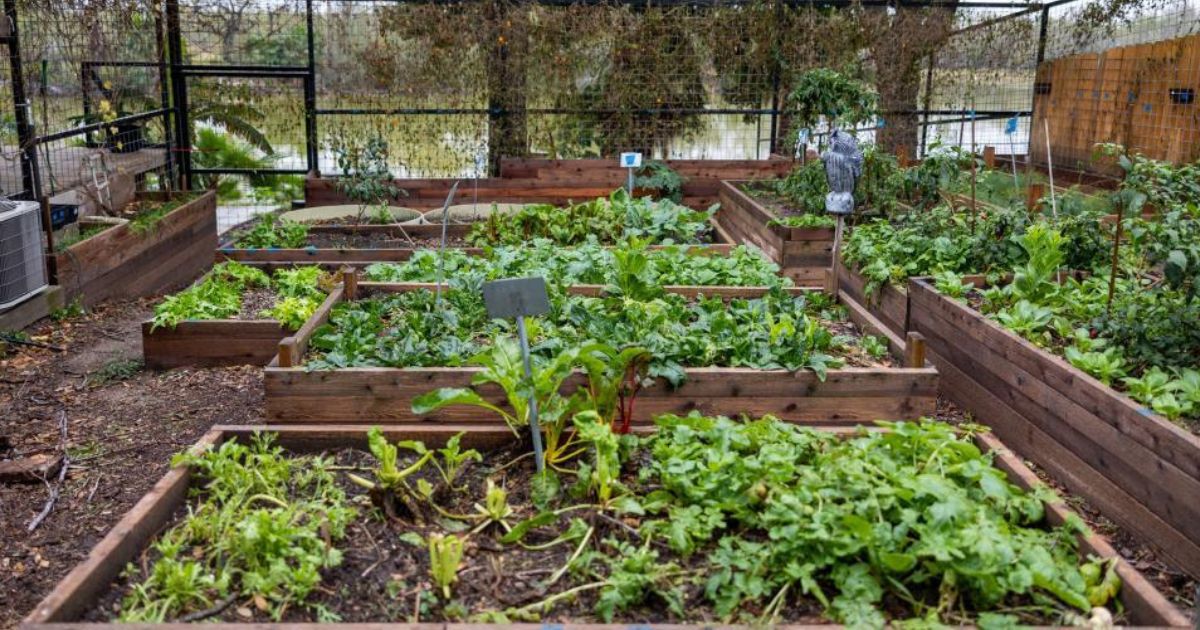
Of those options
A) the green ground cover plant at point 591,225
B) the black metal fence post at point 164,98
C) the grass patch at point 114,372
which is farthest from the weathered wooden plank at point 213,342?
the black metal fence post at point 164,98

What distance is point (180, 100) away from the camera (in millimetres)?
10398

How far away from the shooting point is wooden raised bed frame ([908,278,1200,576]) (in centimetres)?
382

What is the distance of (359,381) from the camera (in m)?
4.50

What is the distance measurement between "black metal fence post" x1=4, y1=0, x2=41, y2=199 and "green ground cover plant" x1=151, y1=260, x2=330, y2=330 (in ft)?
4.49

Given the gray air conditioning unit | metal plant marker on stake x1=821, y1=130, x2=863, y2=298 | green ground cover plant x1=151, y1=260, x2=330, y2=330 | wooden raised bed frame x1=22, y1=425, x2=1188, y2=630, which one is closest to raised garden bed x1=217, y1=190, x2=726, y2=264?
green ground cover plant x1=151, y1=260, x2=330, y2=330

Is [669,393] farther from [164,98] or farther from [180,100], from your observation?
[180,100]

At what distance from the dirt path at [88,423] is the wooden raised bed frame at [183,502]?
0.72m

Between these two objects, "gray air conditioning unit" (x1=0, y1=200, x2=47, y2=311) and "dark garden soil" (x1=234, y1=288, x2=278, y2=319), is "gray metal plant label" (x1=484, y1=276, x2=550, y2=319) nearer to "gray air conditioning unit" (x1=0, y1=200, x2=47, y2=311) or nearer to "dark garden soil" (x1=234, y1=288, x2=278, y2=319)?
"dark garden soil" (x1=234, y1=288, x2=278, y2=319)

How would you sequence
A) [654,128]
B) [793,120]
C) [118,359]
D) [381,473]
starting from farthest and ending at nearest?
1. [654,128]
2. [793,120]
3. [118,359]
4. [381,473]

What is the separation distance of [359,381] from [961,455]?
2.44m

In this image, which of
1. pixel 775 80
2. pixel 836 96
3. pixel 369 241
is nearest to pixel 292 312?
pixel 369 241

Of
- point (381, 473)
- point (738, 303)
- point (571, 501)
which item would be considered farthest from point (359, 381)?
point (738, 303)

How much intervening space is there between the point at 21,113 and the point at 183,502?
4737 mm

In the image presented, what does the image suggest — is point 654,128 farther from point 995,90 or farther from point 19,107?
point 19,107
